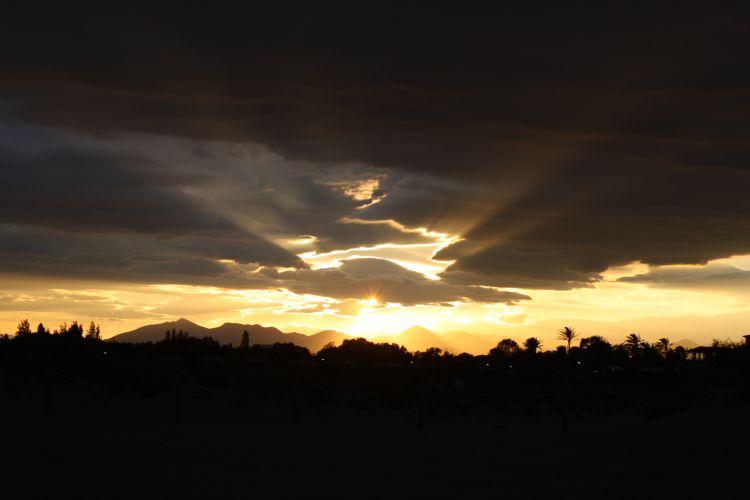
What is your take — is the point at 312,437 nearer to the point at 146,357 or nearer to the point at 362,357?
the point at 146,357

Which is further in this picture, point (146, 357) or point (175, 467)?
point (146, 357)

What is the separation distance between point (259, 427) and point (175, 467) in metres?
7.41

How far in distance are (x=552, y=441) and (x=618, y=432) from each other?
5.07 feet

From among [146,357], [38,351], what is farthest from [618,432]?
[38,351]

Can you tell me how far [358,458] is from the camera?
12562mm

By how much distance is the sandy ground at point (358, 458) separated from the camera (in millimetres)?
9508

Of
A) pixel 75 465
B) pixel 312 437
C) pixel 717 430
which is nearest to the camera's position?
pixel 75 465

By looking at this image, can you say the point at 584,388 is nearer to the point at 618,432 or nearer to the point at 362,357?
the point at 618,432

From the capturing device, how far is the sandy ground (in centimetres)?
951

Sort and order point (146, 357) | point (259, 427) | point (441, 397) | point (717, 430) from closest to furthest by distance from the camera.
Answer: point (717, 430), point (259, 427), point (441, 397), point (146, 357)

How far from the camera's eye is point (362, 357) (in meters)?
45.1

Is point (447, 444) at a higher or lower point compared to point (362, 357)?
lower

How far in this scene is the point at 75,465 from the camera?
1112cm

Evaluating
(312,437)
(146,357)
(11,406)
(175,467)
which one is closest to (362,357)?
(146,357)
